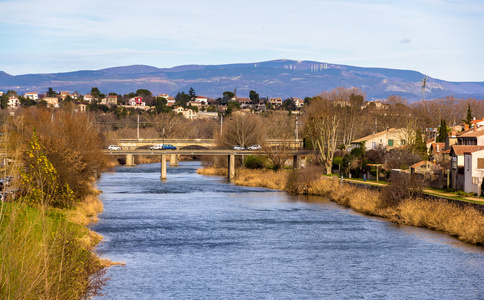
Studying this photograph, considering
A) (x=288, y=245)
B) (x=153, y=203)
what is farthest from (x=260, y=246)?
(x=153, y=203)

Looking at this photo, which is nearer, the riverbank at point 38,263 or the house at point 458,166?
the riverbank at point 38,263

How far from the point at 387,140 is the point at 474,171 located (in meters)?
46.2

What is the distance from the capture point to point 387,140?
321 ft

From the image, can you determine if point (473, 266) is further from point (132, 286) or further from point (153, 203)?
point (153, 203)

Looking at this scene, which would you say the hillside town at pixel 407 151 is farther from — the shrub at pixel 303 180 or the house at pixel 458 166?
the shrub at pixel 303 180

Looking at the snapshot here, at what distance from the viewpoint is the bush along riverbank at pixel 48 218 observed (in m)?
14.4

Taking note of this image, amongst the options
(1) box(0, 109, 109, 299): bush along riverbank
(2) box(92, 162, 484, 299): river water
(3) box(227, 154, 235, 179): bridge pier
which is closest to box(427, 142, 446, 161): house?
(2) box(92, 162, 484, 299): river water

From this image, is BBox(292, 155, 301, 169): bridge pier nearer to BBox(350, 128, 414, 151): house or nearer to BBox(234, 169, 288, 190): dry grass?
BBox(234, 169, 288, 190): dry grass

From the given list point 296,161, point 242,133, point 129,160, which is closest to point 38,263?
point 296,161

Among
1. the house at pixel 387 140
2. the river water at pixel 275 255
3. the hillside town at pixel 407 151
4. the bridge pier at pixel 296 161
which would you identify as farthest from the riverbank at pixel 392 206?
the house at pixel 387 140

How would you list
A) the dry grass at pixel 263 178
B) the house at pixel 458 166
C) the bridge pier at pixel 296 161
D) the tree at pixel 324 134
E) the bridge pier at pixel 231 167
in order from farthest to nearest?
the bridge pier at pixel 296 161
the bridge pier at pixel 231 167
the tree at pixel 324 134
the dry grass at pixel 263 178
the house at pixel 458 166

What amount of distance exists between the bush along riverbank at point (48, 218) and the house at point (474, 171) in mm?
30633

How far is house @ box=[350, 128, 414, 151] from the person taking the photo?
95.1m

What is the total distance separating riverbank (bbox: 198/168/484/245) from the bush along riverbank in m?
23.3
